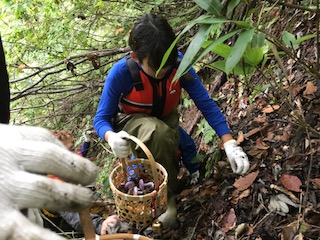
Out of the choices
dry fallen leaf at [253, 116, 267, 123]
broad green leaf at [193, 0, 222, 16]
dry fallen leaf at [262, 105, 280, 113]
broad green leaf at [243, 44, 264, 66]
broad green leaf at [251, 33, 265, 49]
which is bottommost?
dry fallen leaf at [253, 116, 267, 123]

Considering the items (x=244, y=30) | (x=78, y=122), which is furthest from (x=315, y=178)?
(x=78, y=122)

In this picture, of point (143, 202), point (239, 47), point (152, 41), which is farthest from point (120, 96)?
point (239, 47)

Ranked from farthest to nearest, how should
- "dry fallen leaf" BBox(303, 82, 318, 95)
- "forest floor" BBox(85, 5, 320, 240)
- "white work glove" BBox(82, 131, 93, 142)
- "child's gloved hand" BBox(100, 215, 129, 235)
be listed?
"white work glove" BBox(82, 131, 93, 142)
"child's gloved hand" BBox(100, 215, 129, 235)
"dry fallen leaf" BBox(303, 82, 318, 95)
"forest floor" BBox(85, 5, 320, 240)

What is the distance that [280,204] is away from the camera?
7.54 ft

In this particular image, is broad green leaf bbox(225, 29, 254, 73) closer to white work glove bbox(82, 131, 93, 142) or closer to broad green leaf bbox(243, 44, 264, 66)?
broad green leaf bbox(243, 44, 264, 66)

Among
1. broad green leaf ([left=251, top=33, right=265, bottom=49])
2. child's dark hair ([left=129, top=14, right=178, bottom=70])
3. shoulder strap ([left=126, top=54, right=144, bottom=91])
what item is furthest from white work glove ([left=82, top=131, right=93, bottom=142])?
broad green leaf ([left=251, top=33, right=265, bottom=49])

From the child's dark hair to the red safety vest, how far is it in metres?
0.18

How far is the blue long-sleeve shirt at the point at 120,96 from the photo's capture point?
277cm

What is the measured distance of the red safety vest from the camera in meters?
2.75

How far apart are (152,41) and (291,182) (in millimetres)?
1152

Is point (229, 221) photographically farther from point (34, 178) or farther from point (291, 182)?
point (34, 178)

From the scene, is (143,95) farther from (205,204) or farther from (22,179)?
(22,179)

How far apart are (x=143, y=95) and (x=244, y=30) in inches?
56.7

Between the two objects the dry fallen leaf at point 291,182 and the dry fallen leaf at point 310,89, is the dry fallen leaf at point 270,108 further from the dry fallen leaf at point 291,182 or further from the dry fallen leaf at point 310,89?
the dry fallen leaf at point 291,182
